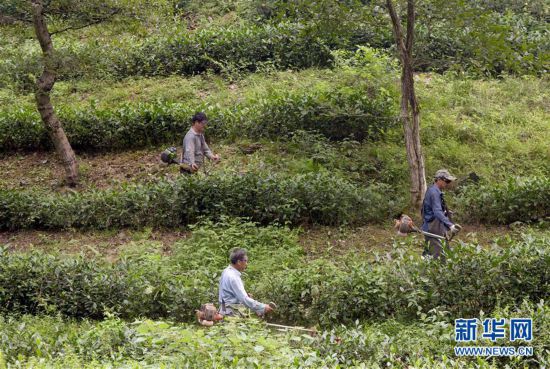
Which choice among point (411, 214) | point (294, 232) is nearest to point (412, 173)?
point (411, 214)

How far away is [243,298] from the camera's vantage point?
7785mm

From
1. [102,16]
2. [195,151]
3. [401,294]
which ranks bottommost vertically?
[401,294]

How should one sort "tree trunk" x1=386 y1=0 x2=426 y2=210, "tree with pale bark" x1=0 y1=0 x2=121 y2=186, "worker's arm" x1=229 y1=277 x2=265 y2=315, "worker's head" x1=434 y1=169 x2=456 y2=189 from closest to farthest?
"worker's arm" x1=229 y1=277 x2=265 y2=315 < "worker's head" x1=434 y1=169 x2=456 y2=189 < "tree trunk" x1=386 y1=0 x2=426 y2=210 < "tree with pale bark" x1=0 y1=0 x2=121 y2=186

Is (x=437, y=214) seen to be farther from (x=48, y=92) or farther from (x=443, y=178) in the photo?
(x=48, y=92)

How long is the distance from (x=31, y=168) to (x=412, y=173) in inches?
292

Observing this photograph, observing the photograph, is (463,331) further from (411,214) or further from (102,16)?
(102,16)

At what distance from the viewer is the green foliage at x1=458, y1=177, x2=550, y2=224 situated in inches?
456

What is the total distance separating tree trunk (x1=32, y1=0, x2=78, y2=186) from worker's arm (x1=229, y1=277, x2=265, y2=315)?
6.45 meters

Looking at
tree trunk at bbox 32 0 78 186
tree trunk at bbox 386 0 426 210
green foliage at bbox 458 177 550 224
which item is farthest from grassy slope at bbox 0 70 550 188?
green foliage at bbox 458 177 550 224

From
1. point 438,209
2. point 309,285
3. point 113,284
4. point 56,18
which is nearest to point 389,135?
point 438,209

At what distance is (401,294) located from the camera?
28.2 ft

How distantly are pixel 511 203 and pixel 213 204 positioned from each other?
15.5ft

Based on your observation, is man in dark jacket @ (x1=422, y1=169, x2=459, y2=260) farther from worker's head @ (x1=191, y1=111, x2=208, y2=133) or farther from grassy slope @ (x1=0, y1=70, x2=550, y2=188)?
worker's head @ (x1=191, y1=111, x2=208, y2=133)

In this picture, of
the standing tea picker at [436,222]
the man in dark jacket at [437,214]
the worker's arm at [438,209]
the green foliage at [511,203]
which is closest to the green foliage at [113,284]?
the standing tea picker at [436,222]
